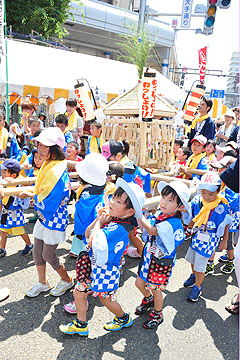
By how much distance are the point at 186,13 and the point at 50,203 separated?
44.0ft

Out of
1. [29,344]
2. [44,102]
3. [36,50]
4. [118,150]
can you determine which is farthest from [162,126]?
[44,102]

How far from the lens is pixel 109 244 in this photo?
6.86 ft

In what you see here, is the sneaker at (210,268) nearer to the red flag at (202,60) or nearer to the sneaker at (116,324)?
the sneaker at (116,324)

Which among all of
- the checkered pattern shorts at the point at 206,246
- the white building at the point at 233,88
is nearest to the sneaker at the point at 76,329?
the checkered pattern shorts at the point at 206,246

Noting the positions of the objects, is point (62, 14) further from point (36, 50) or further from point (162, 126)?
point (162, 126)

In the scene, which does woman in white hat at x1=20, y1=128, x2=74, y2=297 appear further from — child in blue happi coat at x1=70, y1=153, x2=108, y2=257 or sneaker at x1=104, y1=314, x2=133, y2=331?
sneaker at x1=104, y1=314, x2=133, y2=331

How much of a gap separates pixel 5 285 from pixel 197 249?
2095 mm

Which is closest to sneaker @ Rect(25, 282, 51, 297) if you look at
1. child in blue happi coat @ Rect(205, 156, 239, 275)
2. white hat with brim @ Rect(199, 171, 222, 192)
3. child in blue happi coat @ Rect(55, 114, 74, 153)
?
white hat with brim @ Rect(199, 171, 222, 192)

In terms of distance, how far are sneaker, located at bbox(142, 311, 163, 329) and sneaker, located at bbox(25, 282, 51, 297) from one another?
1083 mm

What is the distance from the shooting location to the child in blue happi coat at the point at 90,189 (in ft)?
8.00

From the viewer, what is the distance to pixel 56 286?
295 cm

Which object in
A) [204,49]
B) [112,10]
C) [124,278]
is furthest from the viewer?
[112,10]

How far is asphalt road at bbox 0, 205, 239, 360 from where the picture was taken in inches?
88.4

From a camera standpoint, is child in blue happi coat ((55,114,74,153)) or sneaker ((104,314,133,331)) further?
child in blue happi coat ((55,114,74,153))
